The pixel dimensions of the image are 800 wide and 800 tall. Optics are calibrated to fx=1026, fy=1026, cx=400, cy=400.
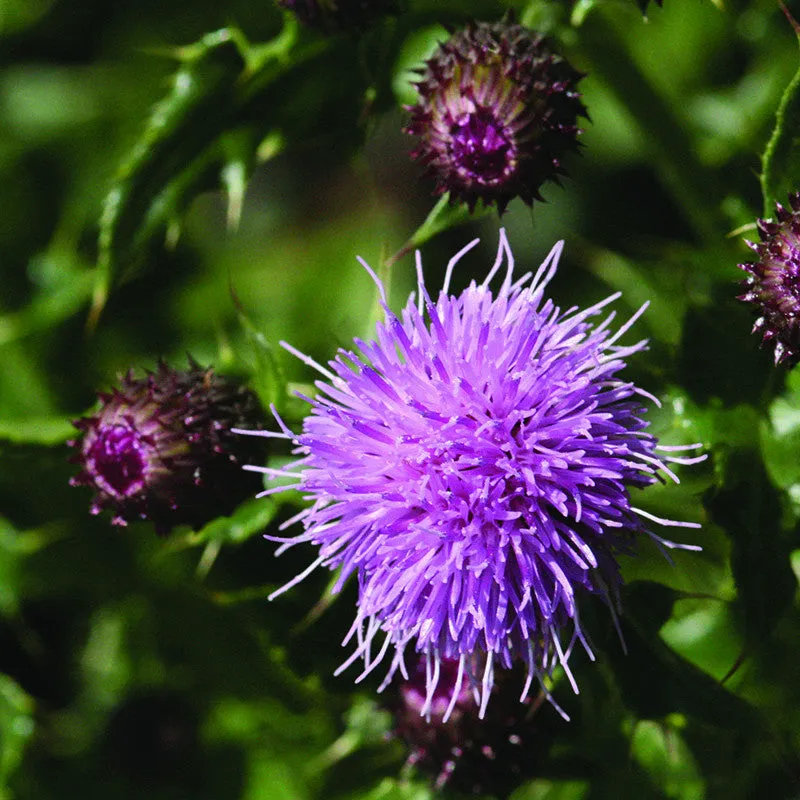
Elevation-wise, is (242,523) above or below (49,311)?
below

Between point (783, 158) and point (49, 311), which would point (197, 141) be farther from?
point (783, 158)

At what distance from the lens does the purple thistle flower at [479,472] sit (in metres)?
2.62

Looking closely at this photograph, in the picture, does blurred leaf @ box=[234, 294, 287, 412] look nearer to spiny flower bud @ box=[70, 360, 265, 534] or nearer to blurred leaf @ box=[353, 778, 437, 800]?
spiny flower bud @ box=[70, 360, 265, 534]

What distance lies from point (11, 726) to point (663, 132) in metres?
3.66

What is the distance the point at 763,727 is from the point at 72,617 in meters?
3.53

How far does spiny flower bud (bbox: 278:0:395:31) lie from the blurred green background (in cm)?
17

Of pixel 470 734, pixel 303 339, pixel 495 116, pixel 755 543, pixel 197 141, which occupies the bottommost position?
pixel 470 734

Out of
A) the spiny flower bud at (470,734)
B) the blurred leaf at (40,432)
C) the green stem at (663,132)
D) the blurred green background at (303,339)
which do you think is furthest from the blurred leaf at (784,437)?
the blurred leaf at (40,432)

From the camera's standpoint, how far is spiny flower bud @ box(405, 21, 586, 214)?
2.95m

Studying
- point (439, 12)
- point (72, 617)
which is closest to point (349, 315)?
point (439, 12)

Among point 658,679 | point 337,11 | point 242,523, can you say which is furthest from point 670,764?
point 337,11

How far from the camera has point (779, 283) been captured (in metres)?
2.70

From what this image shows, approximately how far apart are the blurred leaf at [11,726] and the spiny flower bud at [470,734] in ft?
6.56

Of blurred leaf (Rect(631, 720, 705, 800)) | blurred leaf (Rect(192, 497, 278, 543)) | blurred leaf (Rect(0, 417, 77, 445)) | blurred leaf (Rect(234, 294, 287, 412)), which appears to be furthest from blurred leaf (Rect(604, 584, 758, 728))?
blurred leaf (Rect(0, 417, 77, 445))
